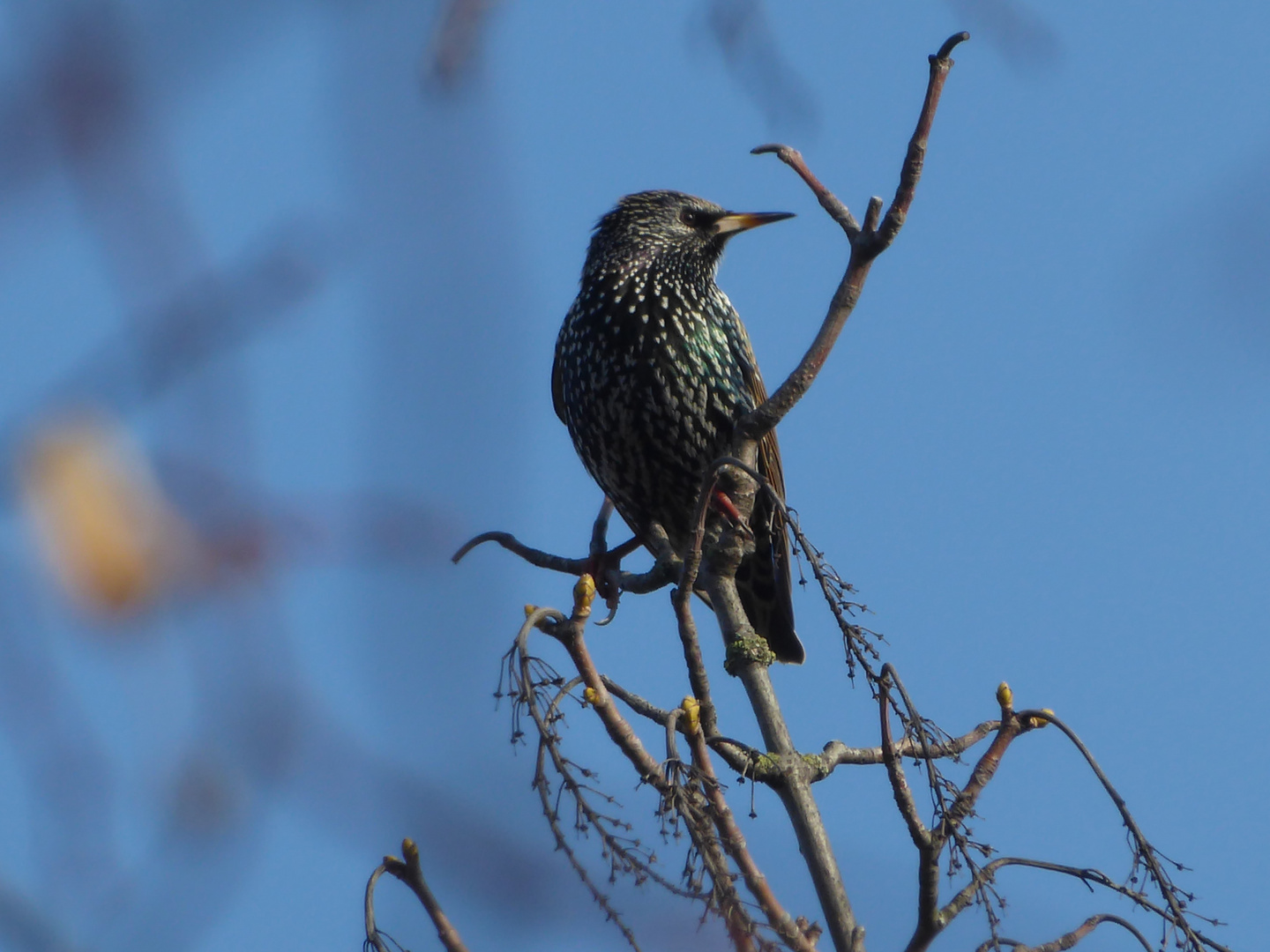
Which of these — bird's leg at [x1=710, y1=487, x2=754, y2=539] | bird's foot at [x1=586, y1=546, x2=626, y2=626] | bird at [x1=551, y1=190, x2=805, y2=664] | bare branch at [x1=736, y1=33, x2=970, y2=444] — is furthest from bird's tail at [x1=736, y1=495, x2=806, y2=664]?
bare branch at [x1=736, y1=33, x2=970, y2=444]

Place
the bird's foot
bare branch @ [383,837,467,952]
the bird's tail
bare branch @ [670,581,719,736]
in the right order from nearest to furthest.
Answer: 1. bare branch @ [383,837,467,952]
2. bare branch @ [670,581,719,736]
3. the bird's foot
4. the bird's tail

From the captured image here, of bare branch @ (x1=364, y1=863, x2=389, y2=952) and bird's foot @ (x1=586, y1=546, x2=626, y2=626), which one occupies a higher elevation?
bird's foot @ (x1=586, y1=546, x2=626, y2=626)

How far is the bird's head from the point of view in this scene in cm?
519

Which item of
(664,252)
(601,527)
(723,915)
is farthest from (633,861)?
(664,252)

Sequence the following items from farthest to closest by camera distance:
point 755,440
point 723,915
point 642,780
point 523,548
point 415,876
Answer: point 523,548
point 755,440
point 642,780
point 415,876
point 723,915

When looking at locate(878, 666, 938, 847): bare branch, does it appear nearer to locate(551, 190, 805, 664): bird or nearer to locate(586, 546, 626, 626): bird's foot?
locate(586, 546, 626, 626): bird's foot

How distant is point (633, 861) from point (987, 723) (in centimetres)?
98

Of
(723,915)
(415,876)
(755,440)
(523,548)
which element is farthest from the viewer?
(523,548)

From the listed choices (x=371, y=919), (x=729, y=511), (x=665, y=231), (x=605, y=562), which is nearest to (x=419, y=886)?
(x=371, y=919)

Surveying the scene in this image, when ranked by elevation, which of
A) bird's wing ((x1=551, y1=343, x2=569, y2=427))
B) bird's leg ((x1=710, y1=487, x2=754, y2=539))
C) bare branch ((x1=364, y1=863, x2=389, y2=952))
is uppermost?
bird's wing ((x1=551, y1=343, x2=569, y2=427))

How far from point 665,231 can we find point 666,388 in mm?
886

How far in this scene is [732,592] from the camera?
130 inches

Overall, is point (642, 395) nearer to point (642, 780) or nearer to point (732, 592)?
point (732, 592)

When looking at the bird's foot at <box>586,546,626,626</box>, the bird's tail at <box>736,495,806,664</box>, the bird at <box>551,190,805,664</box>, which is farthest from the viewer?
the bird's tail at <box>736,495,806,664</box>
